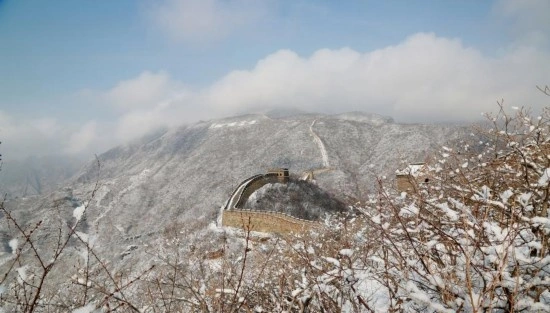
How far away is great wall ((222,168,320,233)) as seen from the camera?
88.5ft

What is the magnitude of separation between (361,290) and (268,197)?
36.4m

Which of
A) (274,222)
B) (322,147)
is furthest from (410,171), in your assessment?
(322,147)

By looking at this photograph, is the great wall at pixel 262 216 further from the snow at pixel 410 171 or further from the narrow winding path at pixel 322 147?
the narrow winding path at pixel 322 147

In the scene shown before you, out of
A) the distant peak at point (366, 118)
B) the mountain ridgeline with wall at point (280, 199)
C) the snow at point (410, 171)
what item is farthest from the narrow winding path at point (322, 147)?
the snow at point (410, 171)

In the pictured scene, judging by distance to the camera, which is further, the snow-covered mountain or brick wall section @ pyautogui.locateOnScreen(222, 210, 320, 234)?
the snow-covered mountain

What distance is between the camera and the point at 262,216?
30078mm

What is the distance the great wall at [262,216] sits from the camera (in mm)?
26969

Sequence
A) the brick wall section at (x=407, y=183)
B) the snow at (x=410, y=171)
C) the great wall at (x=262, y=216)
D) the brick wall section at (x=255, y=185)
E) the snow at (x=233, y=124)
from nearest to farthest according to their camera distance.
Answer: the brick wall section at (x=407, y=183)
the snow at (x=410, y=171)
the great wall at (x=262, y=216)
the brick wall section at (x=255, y=185)
the snow at (x=233, y=124)

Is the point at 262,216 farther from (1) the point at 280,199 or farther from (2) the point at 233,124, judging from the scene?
(2) the point at 233,124

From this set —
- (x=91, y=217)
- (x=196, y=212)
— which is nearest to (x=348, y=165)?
(x=196, y=212)

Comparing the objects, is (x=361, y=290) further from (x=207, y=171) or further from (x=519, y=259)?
(x=207, y=171)

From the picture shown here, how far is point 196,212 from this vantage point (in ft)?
196

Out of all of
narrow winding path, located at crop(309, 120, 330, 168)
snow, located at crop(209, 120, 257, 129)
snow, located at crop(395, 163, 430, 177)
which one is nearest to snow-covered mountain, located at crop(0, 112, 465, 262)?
narrow winding path, located at crop(309, 120, 330, 168)

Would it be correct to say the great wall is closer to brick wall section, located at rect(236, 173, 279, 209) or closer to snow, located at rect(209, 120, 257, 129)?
brick wall section, located at rect(236, 173, 279, 209)
